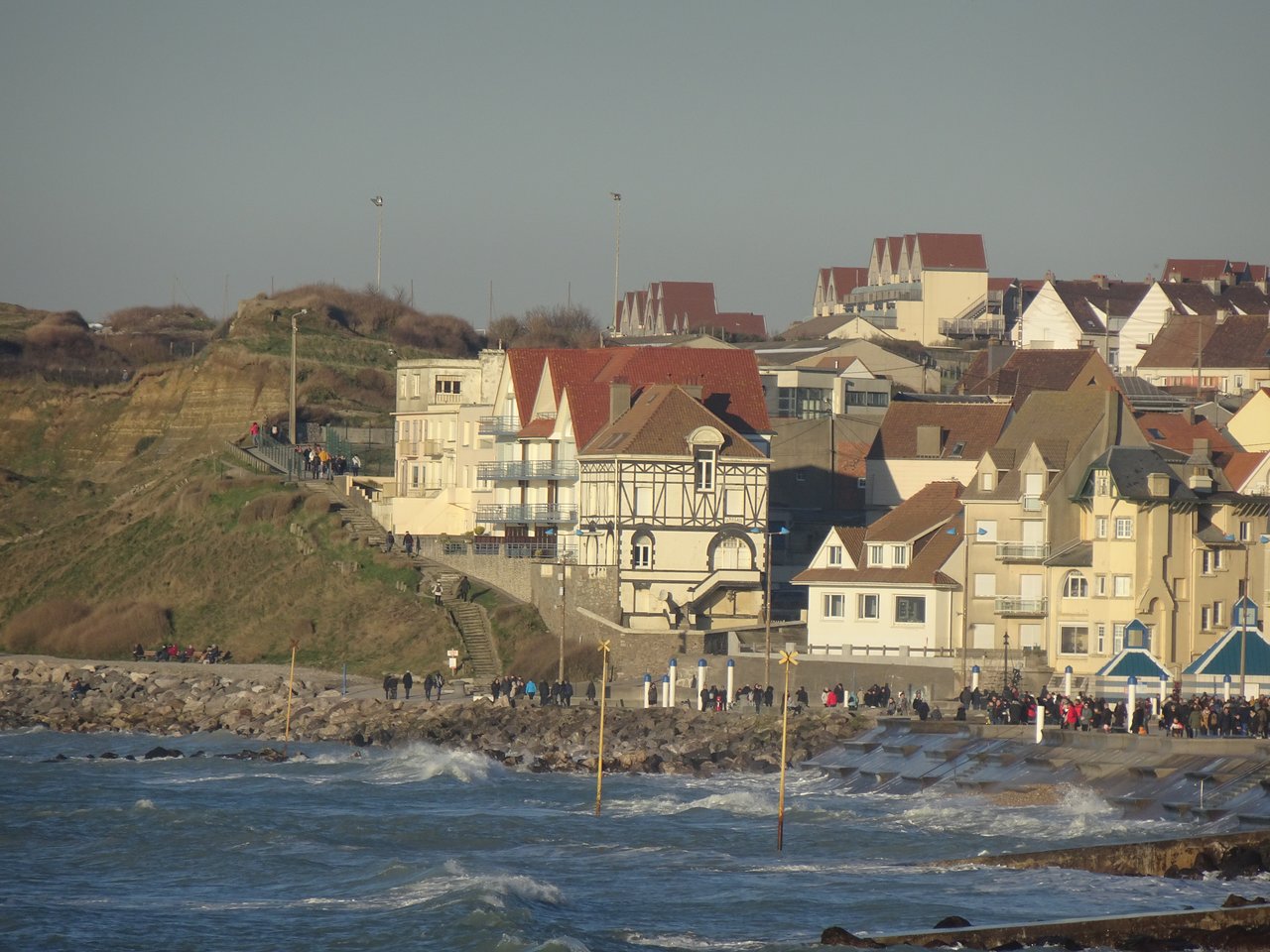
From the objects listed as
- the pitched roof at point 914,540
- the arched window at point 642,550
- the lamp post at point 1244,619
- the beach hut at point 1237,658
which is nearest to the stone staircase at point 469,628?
the arched window at point 642,550

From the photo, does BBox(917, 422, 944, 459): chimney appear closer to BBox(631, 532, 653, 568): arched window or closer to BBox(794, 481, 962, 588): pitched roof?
BBox(794, 481, 962, 588): pitched roof

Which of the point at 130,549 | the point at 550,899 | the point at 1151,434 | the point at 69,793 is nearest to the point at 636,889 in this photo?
the point at 550,899

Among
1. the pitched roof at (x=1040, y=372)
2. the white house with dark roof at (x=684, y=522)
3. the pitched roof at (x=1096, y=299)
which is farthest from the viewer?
the pitched roof at (x=1096, y=299)

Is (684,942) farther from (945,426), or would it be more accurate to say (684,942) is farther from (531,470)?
(945,426)

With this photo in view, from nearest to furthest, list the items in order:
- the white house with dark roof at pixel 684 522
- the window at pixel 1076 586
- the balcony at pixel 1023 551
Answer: the window at pixel 1076 586 → the balcony at pixel 1023 551 → the white house with dark roof at pixel 684 522

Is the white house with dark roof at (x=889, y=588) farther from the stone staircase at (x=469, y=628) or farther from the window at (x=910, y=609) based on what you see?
the stone staircase at (x=469, y=628)

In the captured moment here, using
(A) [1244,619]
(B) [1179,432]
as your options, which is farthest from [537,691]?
(B) [1179,432]

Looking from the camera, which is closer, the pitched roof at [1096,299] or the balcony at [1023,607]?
the balcony at [1023,607]

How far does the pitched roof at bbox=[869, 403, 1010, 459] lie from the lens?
80062 mm

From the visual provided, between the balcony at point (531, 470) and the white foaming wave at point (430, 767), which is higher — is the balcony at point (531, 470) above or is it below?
above

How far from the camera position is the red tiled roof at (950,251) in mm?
129000

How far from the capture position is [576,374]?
78.1 metres

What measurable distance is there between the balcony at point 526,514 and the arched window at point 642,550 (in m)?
3.95

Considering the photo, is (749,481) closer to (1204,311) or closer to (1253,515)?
(1253,515)
